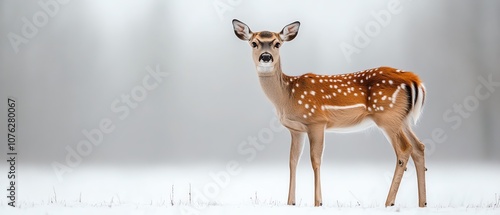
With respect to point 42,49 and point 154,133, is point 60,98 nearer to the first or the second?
point 42,49

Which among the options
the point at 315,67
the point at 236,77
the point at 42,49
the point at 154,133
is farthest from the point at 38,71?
the point at 315,67

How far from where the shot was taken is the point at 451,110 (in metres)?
5.39

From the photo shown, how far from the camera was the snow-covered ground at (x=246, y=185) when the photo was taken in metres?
5.01

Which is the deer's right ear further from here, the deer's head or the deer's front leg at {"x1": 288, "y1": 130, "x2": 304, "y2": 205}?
the deer's front leg at {"x1": 288, "y1": 130, "x2": 304, "y2": 205}

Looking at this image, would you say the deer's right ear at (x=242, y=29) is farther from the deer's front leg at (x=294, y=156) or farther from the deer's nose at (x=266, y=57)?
the deer's front leg at (x=294, y=156)

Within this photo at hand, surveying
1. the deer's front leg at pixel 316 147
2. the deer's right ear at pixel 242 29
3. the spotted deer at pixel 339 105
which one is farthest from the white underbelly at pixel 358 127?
the deer's right ear at pixel 242 29

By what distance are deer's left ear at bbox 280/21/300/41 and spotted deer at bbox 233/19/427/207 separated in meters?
0.05

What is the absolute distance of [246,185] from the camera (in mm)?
5156

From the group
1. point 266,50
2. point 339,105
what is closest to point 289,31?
point 266,50

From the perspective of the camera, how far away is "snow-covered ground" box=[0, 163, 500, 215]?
16.4 ft

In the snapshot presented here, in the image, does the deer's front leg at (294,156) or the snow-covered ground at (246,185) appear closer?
the deer's front leg at (294,156)

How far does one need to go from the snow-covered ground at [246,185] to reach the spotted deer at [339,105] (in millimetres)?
521

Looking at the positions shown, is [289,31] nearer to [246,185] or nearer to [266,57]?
[266,57]

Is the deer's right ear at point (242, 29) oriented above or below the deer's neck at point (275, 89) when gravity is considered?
above
